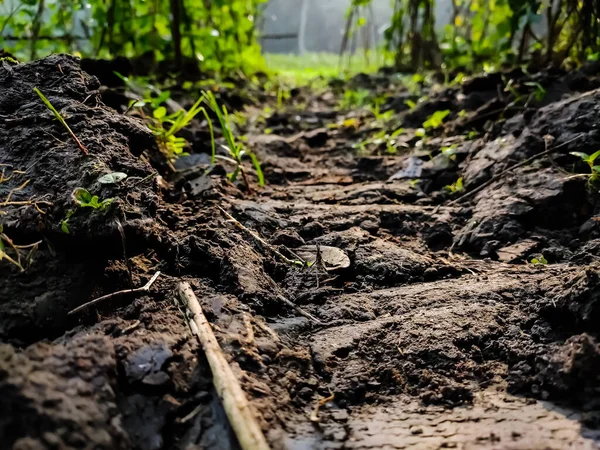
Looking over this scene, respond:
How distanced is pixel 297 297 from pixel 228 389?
540mm

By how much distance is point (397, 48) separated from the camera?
6652 mm

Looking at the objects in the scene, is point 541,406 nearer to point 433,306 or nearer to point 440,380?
point 440,380

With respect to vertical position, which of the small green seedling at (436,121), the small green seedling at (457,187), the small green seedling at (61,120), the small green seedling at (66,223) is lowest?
the small green seedling at (457,187)

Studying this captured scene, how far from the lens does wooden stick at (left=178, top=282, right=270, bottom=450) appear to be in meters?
0.98

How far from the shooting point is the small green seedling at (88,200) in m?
1.40

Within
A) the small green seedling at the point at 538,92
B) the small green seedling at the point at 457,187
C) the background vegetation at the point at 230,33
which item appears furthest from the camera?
the background vegetation at the point at 230,33

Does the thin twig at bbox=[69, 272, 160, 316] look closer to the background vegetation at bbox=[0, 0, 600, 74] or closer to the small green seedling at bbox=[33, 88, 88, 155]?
the small green seedling at bbox=[33, 88, 88, 155]

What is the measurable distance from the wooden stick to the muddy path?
29mm

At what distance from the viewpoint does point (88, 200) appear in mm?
1419

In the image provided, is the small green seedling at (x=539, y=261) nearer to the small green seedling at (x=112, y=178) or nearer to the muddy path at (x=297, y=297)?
the muddy path at (x=297, y=297)

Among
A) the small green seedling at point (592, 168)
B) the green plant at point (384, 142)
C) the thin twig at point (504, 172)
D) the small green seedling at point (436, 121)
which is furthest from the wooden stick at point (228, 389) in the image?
the small green seedling at point (436, 121)

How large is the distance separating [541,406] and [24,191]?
1.45m

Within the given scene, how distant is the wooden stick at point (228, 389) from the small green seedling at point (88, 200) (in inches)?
13.9

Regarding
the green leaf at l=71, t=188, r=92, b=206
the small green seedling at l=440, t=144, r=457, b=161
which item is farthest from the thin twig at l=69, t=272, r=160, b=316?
the small green seedling at l=440, t=144, r=457, b=161
